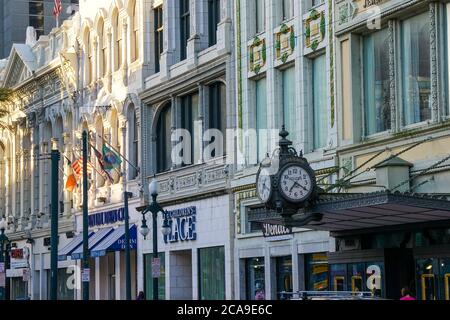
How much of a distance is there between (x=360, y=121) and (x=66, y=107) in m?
31.4

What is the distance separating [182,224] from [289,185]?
58.8ft

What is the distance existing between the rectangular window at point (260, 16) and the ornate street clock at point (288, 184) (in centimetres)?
1067

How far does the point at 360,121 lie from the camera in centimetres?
2862

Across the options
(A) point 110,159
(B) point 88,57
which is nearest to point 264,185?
(A) point 110,159

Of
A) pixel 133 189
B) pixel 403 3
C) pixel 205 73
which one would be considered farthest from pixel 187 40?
pixel 403 3

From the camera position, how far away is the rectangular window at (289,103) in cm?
3366

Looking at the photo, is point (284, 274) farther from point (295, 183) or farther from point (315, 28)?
point (295, 183)

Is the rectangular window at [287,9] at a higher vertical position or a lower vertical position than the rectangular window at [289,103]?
higher

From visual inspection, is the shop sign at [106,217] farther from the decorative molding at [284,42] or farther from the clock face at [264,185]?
the clock face at [264,185]

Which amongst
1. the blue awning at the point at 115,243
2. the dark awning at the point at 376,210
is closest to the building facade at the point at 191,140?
the blue awning at the point at 115,243

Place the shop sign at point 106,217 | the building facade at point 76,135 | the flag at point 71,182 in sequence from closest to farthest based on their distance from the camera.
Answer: the building facade at point 76,135 < the shop sign at point 106,217 < the flag at point 71,182

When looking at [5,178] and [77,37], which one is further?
[5,178]

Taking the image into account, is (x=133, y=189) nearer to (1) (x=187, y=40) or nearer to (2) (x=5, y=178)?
(1) (x=187, y=40)

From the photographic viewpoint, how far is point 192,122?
42906 millimetres
